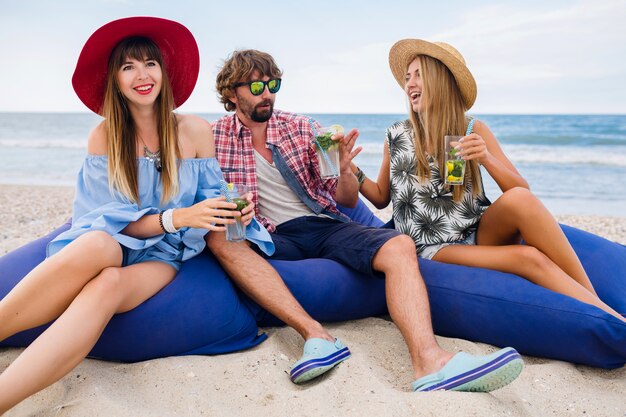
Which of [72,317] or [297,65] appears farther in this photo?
[297,65]

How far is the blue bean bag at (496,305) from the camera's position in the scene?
2832 millimetres

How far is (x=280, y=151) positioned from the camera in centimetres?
371

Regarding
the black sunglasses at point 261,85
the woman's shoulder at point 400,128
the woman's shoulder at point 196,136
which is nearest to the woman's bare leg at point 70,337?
the woman's shoulder at point 196,136

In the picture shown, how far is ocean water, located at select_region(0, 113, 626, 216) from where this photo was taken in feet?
32.6

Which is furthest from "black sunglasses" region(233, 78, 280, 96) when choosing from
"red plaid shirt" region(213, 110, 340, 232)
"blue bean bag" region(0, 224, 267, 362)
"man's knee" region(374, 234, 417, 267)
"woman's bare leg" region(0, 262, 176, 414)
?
"woman's bare leg" region(0, 262, 176, 414)

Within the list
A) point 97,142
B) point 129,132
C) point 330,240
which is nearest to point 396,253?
point 330,240

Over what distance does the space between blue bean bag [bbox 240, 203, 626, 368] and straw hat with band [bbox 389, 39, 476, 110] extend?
986mm

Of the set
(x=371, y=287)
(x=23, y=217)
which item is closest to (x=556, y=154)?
(x=23, y=217)

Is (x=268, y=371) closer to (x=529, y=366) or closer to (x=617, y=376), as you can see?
(x=529, y=366)

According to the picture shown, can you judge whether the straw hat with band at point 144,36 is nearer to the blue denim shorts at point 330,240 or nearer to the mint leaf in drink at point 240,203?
the mint leaf in drink at point 240,203

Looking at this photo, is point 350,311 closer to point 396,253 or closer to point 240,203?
point 396,253

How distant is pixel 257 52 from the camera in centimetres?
371

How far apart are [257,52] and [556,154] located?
1341cm

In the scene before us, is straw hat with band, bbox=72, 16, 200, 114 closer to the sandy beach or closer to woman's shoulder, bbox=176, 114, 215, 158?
woman's shoulder, bbox=176, 114, 215, 158
